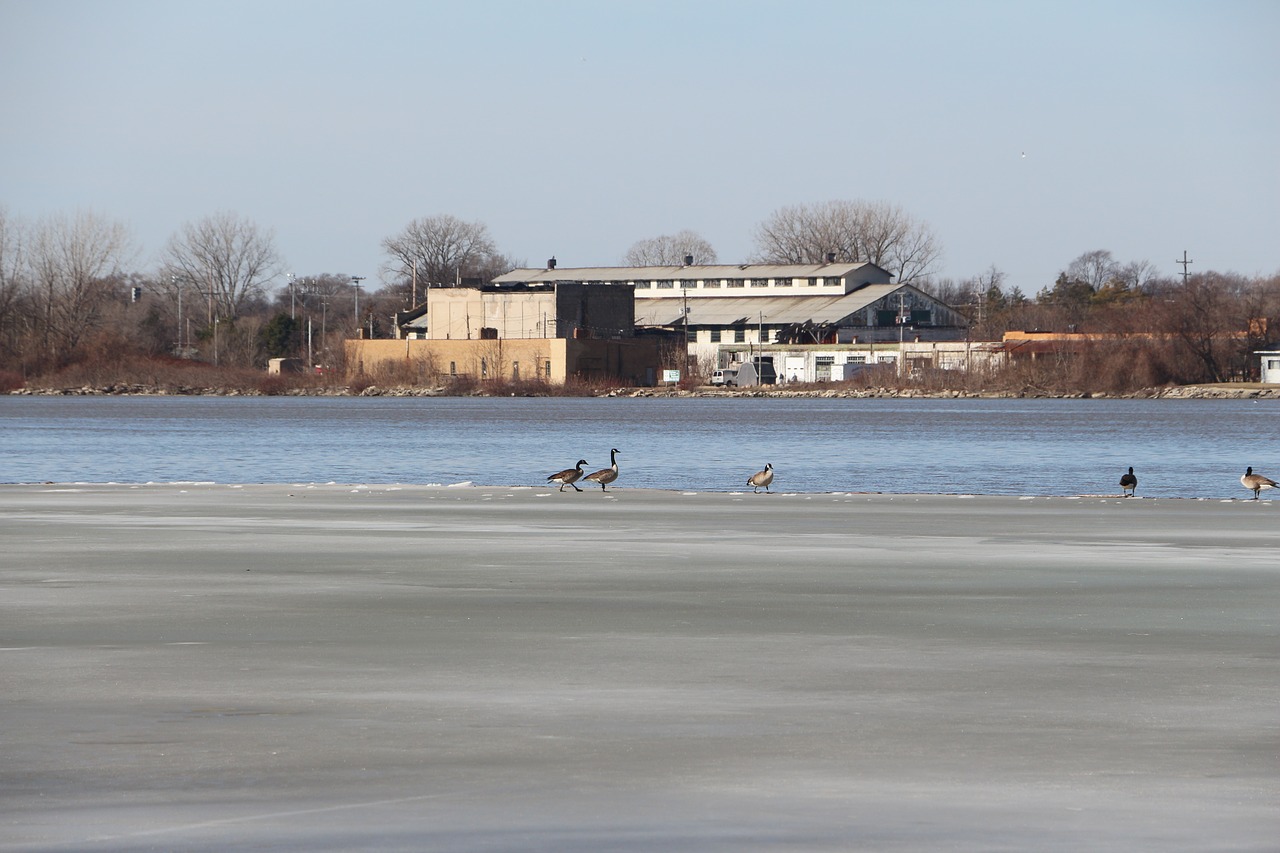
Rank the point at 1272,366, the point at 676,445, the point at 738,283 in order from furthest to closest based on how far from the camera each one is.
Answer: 1. the point at 738,283
2. the point at 1272,366
3. the point at 676,445

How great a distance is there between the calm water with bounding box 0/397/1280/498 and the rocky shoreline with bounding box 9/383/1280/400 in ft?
21.2

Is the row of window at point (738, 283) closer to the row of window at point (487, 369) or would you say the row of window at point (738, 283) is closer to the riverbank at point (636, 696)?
the row of window at point (487, 369)

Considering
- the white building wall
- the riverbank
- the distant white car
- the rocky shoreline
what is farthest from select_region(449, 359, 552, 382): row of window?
the riverbank

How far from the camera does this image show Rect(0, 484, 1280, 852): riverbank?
6.45m

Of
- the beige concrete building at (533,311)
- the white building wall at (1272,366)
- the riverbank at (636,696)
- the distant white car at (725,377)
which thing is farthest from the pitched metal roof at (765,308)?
the riverbank at (636,696)

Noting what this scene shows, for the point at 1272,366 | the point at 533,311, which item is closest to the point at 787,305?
the point at 533,311

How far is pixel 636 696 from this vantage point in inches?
354

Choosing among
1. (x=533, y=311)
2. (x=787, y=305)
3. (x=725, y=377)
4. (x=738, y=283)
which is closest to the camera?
(x=533, y=311)

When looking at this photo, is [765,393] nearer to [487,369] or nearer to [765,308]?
[765,308]

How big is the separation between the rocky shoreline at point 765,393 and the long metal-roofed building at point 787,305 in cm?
604

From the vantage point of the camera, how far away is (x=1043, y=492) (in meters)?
35.3

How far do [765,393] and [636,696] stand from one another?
13440 centimetres

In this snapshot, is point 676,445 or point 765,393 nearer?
point 676,445

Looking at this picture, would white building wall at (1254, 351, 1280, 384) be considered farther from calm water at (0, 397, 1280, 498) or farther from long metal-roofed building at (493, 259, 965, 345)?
long metal-roofed building at (493, 259, 965, 345)
